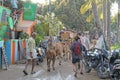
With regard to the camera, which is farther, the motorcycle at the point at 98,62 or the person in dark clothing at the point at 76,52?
the person in dark clothing at the point at 76,52

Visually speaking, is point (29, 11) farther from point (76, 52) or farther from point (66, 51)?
point (76, 52)

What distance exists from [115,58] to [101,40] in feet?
13.9

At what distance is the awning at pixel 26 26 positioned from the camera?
936 inches

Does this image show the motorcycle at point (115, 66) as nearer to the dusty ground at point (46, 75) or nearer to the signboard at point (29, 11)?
the dusty ground at point (46, 75)

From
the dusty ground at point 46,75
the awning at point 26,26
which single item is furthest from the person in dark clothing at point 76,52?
the awning at point 26,26

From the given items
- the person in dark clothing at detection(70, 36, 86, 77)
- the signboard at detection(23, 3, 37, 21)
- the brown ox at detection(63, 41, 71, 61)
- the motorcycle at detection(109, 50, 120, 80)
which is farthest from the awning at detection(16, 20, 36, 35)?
the motorcycle at detection(109, 50, 120, 80)

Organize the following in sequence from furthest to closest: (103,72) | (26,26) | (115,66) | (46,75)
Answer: (26,26) → (46,75) → (103,72) → (115,66)

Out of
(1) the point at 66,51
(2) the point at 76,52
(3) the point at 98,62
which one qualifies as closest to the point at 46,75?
(2) the point at 76,52

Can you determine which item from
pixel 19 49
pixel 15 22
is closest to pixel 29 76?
pixel 19 49

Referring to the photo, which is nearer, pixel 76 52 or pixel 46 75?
pixel 76 52

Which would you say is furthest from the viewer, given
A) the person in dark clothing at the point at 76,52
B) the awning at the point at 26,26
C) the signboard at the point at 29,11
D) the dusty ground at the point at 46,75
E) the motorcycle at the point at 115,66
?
the signboard at the point at 29,11

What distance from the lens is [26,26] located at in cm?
2420

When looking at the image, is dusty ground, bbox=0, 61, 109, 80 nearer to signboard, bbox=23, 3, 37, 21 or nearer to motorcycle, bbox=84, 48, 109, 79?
motorcycle, bbox=84, 48, 109, 79

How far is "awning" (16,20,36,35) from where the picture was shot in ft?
78.0
